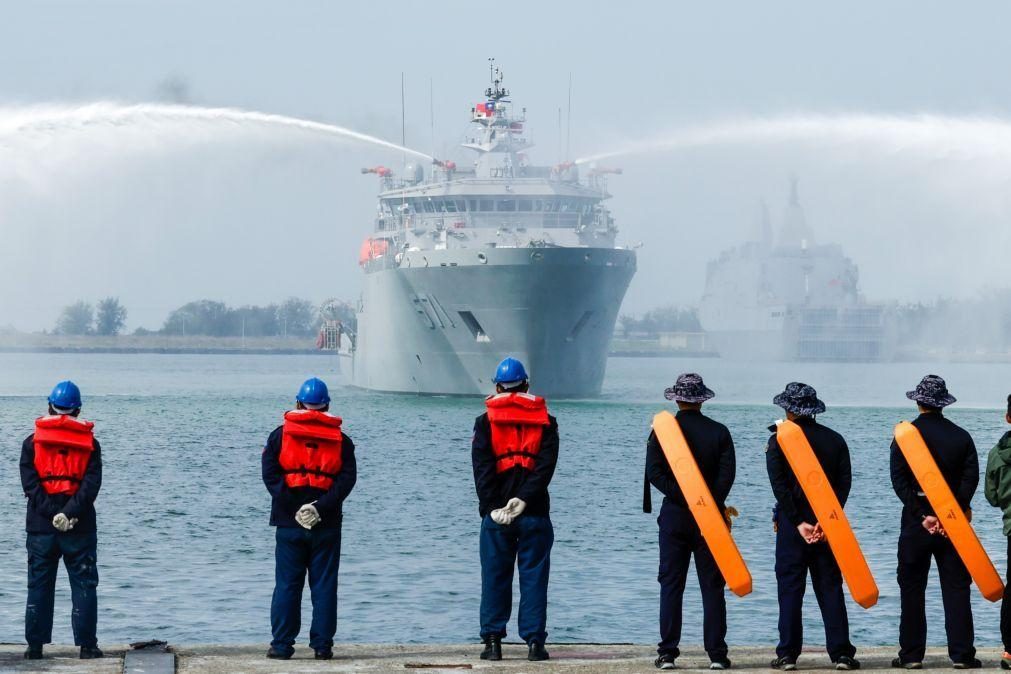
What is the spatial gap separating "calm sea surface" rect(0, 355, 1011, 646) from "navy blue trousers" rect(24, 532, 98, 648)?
5.21 meters

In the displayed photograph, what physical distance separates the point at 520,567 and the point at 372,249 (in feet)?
180

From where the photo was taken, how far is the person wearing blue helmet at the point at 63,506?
9.38m

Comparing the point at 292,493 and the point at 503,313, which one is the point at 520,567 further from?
the point at 503,313

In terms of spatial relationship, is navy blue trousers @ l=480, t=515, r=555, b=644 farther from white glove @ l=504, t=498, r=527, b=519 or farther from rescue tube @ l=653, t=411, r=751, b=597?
rescue tube @ l=653, t=411, r=751, b=597

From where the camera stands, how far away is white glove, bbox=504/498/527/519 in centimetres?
936

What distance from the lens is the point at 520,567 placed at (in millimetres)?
9547

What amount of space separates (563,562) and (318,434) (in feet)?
40.8

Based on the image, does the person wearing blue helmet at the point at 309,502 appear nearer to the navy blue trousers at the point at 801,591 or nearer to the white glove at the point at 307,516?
the white glove at the point at 307,516

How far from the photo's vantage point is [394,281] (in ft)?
187

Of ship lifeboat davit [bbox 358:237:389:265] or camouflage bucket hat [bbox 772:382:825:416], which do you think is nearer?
camouflage bucket hat [bbox 772:382:825:416]

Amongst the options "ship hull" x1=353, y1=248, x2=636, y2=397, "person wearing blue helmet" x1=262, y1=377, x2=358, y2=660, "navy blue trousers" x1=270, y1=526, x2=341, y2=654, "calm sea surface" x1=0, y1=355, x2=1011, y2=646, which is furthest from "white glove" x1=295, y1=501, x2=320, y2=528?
"ship hull" x1=353, y1=248, x2=636, y2=397

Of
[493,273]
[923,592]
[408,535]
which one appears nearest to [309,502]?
[923,592]

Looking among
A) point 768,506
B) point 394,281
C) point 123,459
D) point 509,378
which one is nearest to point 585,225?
point 394,281

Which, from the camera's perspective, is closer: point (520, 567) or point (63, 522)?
point (63, 522)
